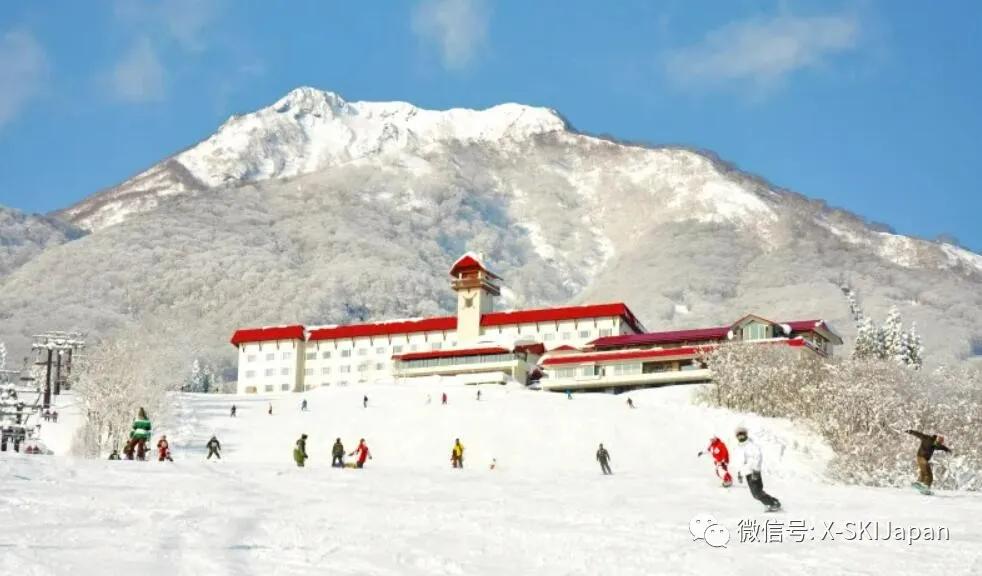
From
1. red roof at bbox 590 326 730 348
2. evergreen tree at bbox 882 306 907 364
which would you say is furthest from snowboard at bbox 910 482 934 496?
evergreen tree at bbox 882 306 907 364

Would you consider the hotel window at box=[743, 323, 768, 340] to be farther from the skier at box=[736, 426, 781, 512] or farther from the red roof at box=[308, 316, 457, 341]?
the skier at box=[736, 426, 781, 512]

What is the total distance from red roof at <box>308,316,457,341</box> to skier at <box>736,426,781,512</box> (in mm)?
99520

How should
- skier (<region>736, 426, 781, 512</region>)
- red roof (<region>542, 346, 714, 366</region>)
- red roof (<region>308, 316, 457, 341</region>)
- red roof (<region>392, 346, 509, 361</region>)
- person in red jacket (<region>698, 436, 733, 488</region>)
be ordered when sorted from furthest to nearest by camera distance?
1. red roof (<region>308, 316, 457, 341</region>)
2. red roof (<region>392, 346, 509, 361</region>)
3. red roof (<region>542, 346, 714, 366</region>)
4. person in red jacket (<region>698, 436, 733, 488</region>)
5. skier (<region>736, 426, 781, 512</region>)

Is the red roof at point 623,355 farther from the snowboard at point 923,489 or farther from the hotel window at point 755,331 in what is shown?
the snowboard at point 923,489

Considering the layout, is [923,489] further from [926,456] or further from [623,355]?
[623,355]

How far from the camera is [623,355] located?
99.2 meters

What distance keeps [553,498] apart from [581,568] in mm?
8056

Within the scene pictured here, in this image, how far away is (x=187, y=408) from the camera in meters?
74.4

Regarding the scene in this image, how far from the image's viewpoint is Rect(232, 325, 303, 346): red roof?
123 metres

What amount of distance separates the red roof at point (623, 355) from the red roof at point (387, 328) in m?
21.0

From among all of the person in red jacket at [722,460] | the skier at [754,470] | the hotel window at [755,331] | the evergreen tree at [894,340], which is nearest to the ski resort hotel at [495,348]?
the hotel window at [755,331]

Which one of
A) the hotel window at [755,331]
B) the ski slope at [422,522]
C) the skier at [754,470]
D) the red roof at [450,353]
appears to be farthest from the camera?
the red roof at [450,353]

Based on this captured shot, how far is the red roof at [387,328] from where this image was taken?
121438 millimetres

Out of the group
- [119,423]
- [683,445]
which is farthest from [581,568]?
[119,423]
